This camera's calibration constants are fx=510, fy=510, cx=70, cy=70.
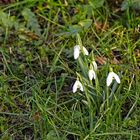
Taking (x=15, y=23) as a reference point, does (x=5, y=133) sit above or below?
below

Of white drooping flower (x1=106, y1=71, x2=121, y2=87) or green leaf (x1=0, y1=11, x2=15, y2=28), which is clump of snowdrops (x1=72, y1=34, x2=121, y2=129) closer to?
white drooping flower (x1=106, y1=71, x2=121, y2=87)

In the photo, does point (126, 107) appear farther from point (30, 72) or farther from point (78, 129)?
point (30, 72)

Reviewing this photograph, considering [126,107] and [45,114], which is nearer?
[45,114]

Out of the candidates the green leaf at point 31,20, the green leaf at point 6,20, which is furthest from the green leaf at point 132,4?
the green leaf at point 6,20

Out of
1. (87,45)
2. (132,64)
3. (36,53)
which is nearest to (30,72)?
(36,53)

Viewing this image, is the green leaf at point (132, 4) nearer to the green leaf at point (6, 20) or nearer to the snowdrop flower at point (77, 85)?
the green leaf at point (6, 20)

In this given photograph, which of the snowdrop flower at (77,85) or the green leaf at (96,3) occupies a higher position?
the green leaf at (96,3)

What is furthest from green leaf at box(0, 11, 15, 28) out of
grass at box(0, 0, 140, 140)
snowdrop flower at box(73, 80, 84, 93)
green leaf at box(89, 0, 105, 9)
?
snowdrop flower at box(73, 80, 84, 93)

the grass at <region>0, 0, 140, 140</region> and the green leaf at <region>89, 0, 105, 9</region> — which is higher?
the green leaf at <region>89, 0, 105, 9</region>
